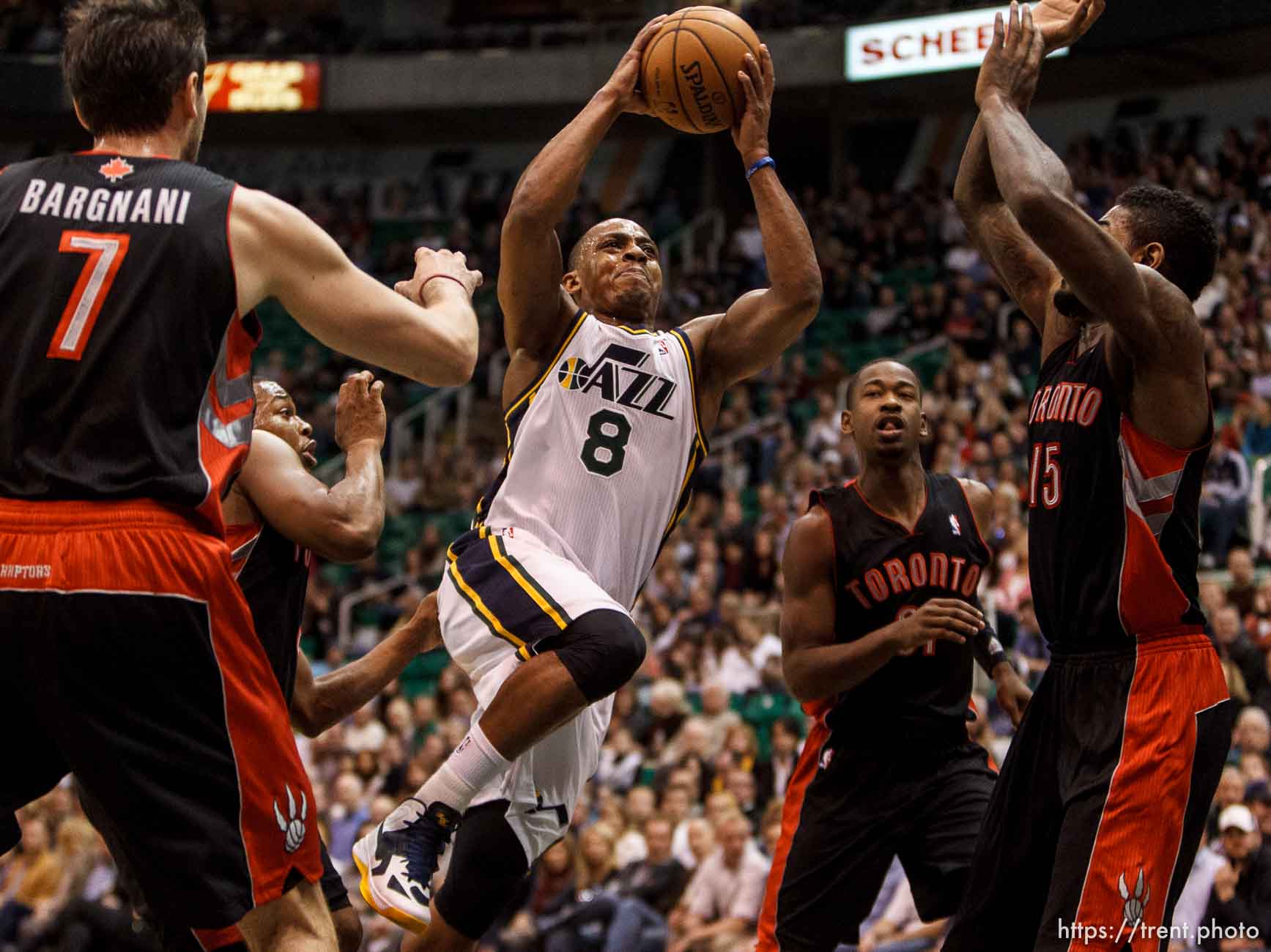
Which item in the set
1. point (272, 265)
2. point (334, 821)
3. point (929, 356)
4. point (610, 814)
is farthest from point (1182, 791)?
point (929, 356)

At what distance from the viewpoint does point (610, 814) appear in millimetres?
10977

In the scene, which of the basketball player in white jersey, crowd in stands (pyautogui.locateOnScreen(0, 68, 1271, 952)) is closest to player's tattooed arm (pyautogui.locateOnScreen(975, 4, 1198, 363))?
the basketball player in white jersey

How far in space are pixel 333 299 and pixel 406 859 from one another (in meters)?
1.95

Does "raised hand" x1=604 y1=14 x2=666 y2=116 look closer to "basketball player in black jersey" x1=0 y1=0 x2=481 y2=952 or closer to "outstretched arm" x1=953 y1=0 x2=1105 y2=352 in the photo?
"outstretched arm" x1=953 y1=0 x2=1105 y2=352

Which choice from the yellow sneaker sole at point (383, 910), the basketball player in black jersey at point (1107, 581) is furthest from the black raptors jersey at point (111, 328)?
the basketball player in black jersey at point (1107, 581)

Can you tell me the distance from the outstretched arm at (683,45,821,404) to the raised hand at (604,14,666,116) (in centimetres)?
34

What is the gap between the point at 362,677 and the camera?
5473mm

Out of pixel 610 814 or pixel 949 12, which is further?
pixel 949 12

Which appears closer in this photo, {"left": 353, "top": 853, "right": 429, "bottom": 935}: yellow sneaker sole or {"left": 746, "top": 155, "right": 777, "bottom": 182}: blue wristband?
{"left": 353, "top": 853, "right": 429, "bottom": 935}: yellow sneaker sole

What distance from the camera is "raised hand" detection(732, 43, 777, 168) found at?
531 centimetres

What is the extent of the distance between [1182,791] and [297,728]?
292cm

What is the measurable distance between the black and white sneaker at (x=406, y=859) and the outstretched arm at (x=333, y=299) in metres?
1.71

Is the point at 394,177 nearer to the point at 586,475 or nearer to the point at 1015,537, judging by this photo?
the point at 1015,537

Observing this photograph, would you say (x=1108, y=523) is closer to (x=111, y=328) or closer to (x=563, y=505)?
(x=563, y=505)
